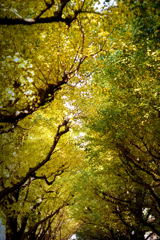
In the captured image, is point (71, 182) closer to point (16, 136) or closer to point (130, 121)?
point (16, 136)

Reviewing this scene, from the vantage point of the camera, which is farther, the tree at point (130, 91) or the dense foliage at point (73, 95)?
the tree at point (130, 91)

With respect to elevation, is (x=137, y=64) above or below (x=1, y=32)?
above

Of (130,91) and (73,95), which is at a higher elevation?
(130,91)

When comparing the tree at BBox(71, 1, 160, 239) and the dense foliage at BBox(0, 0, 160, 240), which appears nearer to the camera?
the dense foliage at BBox(0, 0, 160, 240)

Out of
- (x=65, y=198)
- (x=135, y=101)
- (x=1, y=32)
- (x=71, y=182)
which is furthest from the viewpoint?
(x=65, y=198)

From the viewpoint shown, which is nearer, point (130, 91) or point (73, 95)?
point (73, 95)

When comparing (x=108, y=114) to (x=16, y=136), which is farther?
(x=16, y=136)

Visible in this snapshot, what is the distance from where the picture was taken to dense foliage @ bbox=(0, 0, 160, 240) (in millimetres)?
5363

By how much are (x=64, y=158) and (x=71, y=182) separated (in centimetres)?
499

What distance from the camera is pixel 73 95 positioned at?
28.1 ft

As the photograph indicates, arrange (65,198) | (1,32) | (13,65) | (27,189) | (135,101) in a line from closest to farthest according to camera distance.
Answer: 1. (1,32)
2. (13,65)
3. (135,101)
4. (27,189)
5. (65,198)

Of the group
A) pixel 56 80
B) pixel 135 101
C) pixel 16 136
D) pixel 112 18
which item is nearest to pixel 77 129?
pixel 16 136

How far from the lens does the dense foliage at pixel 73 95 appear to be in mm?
5363

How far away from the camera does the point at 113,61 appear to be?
8.82 metres
